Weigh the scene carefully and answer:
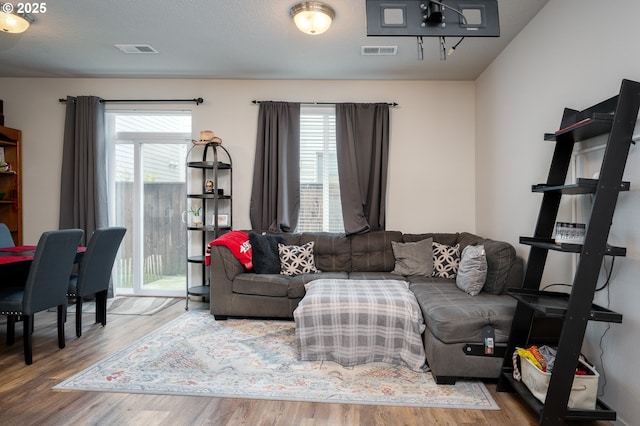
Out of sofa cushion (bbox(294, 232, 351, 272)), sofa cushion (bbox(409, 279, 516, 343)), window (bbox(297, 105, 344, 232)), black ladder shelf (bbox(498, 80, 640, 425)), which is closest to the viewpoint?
black ladder shelf (bbox(498, 80, 640, 425))

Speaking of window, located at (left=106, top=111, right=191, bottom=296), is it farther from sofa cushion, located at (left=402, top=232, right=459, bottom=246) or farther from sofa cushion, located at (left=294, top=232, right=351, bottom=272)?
sofa cushion, located at (left=402, top=232, right=459, bottom=246)

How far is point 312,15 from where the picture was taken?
8.84 ft

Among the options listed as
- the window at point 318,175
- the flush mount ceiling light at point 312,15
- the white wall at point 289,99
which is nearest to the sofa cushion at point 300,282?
the window at point 318,175

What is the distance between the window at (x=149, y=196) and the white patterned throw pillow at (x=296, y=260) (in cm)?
153

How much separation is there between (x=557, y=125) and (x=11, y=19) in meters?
4.27

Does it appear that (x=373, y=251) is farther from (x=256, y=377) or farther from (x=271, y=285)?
(x=256, y=377)

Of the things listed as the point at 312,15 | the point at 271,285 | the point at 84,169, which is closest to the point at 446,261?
the point at 271,285

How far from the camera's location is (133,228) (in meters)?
4.46

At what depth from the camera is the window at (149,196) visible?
4418 mm

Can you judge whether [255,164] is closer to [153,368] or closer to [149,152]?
[149,152]

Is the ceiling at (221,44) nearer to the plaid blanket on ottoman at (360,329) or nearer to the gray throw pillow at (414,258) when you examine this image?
the gray throw pillow at (414,258)

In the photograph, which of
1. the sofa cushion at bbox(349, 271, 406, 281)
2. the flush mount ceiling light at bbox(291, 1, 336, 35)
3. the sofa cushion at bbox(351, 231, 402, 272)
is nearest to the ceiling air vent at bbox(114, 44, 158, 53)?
the flush mount ceiling light at bbox(291, 1, 336, 35)

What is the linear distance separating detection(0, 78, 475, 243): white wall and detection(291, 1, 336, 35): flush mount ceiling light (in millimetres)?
1488

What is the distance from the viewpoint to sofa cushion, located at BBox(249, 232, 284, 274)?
3.60 meters
